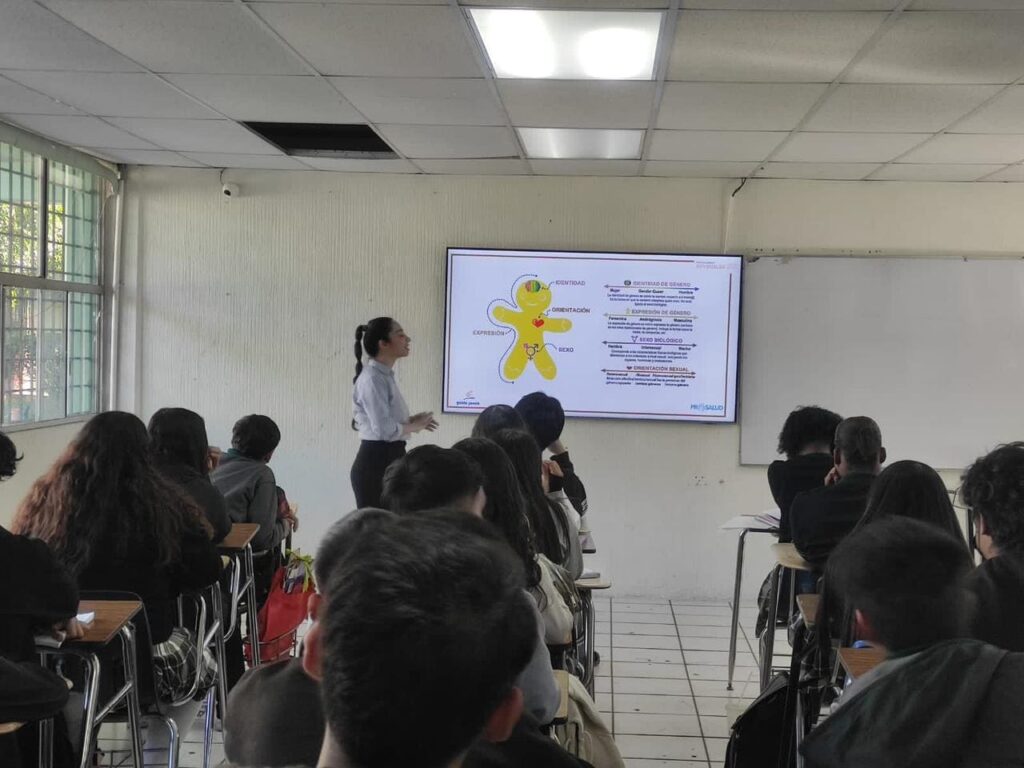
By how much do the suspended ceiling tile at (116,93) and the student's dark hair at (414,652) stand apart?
342 centimetres

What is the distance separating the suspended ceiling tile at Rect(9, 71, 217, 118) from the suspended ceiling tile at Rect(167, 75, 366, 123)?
11cm

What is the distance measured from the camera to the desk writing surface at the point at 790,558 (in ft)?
10.6

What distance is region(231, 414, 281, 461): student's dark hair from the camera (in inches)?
144

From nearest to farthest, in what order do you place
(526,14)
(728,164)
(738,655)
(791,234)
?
(526,14) < (738,655) < (728,164) < (791,234)

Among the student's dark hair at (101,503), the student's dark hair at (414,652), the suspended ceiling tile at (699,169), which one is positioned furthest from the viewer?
the suspended ceiling tile at (699,169)

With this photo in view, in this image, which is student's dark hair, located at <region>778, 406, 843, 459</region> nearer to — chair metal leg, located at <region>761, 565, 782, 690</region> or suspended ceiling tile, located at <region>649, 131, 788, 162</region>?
chair metal leg, located at <region>761, 565, 782, 690</region>

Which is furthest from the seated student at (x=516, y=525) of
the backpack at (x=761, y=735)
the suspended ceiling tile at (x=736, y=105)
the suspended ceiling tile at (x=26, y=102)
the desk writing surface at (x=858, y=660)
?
the suspended ceiling tile at (x=26, y=102)

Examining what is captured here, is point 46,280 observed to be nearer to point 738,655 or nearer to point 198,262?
point 198,262

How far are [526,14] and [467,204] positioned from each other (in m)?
2.78

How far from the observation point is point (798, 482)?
3871mm

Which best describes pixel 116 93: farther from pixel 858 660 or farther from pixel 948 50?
pixel 858 660

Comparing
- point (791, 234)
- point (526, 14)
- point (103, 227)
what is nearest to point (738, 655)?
point (791, 234)

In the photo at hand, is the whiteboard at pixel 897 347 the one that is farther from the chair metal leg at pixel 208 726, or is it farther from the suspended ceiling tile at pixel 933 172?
the chair metal leg at pixel 208 726

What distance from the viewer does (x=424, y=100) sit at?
12.7 ft
